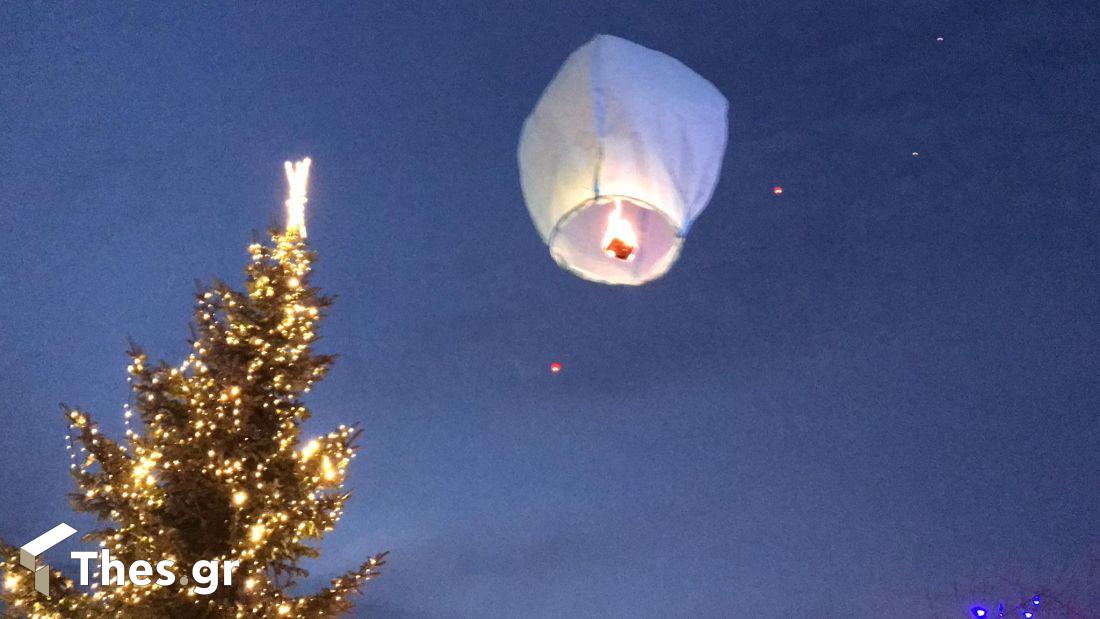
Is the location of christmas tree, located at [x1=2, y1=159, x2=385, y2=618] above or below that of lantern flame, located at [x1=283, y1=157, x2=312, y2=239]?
below

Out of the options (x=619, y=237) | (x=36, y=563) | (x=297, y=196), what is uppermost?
(x=297, y=196)

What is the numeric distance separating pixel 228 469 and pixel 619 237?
21.8 feet

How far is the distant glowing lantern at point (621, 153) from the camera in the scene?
2432mm

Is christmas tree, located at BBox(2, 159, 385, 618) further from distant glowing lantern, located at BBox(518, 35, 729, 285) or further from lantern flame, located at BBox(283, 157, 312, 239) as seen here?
distant glowing lantern, located at BBox(518, 35, 729, 285)

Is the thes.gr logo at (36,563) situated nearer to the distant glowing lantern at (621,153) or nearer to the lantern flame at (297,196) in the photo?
the lantern flame at (297,196)

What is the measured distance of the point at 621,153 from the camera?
95.3 inches

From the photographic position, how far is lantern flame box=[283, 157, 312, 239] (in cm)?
884

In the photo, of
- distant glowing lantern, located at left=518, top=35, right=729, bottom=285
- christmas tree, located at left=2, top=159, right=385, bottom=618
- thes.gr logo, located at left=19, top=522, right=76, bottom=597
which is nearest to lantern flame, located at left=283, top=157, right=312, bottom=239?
christmas tree, located at left=2, top=159, right=385, bottom=618

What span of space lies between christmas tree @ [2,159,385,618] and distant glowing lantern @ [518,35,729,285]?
628cm

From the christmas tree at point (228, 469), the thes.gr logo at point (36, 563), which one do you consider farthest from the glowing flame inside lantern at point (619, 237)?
the thes.gr logo at point (36, 563)

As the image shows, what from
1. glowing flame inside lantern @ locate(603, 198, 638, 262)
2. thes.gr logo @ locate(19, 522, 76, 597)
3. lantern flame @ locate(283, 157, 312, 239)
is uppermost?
lantern flame @ locate(283, 157, 312, 239)

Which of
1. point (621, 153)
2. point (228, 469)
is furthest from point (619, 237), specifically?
point (228, 469)

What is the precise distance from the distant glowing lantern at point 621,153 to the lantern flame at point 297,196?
6.60m

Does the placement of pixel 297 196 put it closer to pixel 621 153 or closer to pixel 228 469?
pixel 228 469
